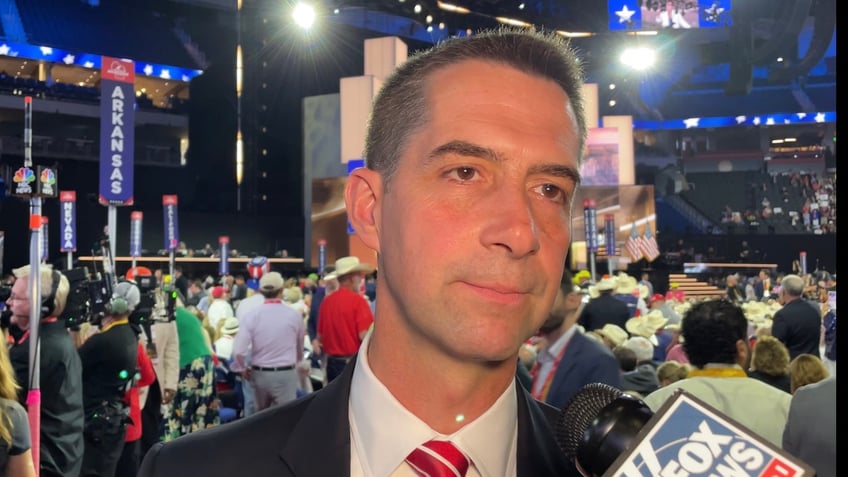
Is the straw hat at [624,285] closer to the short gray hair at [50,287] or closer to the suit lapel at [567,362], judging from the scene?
the suit lapel at [567,362]

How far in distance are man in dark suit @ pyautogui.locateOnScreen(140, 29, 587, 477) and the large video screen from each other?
21.7 metres

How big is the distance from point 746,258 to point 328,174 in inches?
550

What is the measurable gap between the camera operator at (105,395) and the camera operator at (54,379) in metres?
0.30

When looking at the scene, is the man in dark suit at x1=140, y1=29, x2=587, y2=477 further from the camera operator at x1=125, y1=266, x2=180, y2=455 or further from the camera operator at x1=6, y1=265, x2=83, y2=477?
the camera operator at x1=125, y1=266, x2=180, y2=455

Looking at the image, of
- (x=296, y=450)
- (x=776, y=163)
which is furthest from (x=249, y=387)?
(x=776, y=163)

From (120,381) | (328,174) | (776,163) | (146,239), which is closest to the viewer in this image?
(120,381)

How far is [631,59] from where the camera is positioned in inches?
876

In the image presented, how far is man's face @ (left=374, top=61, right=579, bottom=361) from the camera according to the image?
876 mm

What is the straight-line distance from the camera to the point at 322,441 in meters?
1.00

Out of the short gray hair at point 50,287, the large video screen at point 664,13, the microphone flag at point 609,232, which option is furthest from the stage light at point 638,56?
the short gray hair at point 50,287

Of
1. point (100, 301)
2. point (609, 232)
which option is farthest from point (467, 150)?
point (609, 232)

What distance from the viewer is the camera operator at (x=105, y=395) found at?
410 centimetres

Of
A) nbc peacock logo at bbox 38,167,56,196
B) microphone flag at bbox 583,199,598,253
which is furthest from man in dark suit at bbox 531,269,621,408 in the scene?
microphone flag at bbox 583,199,598,253

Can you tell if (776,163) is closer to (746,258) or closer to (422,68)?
(746,258)
